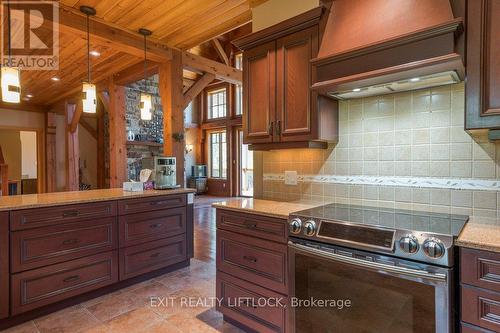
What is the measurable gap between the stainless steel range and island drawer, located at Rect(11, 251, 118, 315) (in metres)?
1.85

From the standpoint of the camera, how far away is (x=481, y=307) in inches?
46.5

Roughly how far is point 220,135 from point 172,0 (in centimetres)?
786

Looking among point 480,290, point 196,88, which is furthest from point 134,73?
point 480,290

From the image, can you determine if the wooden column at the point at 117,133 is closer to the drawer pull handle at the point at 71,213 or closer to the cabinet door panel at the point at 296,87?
the drawer pull handle at the point at 71,213

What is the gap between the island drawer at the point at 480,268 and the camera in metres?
1.15

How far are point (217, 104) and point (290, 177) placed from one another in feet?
28.0

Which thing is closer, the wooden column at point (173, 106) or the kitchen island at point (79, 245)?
the kitchen island at point (79, 245)

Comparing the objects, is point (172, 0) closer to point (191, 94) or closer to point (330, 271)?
point (191, 94)

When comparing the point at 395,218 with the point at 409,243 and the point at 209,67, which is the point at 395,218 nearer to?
the point at 409,243

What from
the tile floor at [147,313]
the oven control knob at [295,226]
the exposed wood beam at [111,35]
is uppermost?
the exposed wood beam at [111,35]

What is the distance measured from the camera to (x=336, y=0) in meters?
1.95

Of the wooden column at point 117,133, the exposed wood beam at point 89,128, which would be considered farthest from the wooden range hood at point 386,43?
the exposed wood beam at point 89,128

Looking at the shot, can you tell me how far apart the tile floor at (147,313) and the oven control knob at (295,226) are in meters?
0.97

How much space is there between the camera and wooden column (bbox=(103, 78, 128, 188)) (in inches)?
192
